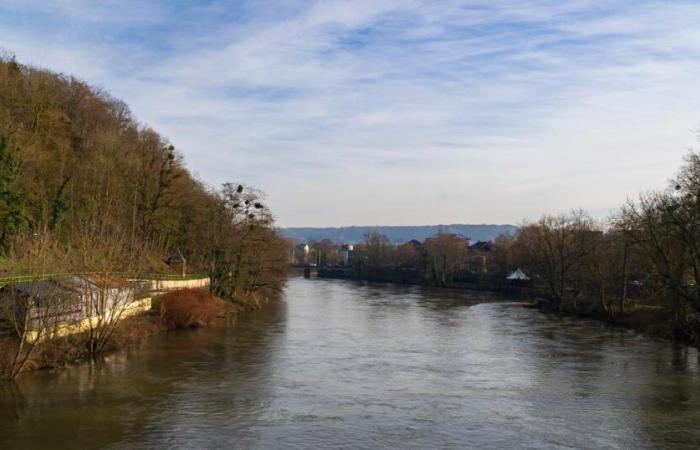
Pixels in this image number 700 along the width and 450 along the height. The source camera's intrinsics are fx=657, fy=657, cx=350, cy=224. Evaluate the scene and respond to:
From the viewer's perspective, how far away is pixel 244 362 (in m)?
28.5

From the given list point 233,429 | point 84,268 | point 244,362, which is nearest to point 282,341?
point 244,362

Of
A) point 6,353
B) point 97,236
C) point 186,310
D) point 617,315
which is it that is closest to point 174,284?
point 186,310

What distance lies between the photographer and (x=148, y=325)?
121ft

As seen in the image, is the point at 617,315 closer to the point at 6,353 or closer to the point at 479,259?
the point at 6,353

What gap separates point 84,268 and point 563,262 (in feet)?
149

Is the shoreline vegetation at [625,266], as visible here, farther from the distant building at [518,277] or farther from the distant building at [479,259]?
the distant building at [479,259]

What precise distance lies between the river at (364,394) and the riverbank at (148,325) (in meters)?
1.06

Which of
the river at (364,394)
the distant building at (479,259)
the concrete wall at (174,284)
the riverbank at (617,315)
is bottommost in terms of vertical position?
the river at (364,394)

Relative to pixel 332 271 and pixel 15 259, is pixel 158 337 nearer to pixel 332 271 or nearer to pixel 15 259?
pixel 15 259

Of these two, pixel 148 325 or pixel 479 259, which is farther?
pixel 479 259

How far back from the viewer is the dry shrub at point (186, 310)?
133 ft

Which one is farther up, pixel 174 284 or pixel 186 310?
pixel 174 284

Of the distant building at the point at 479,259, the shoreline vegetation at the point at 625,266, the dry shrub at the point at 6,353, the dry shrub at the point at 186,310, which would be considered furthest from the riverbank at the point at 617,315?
the dry shrub at the point at 6,353

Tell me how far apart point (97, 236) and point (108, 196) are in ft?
52.6
